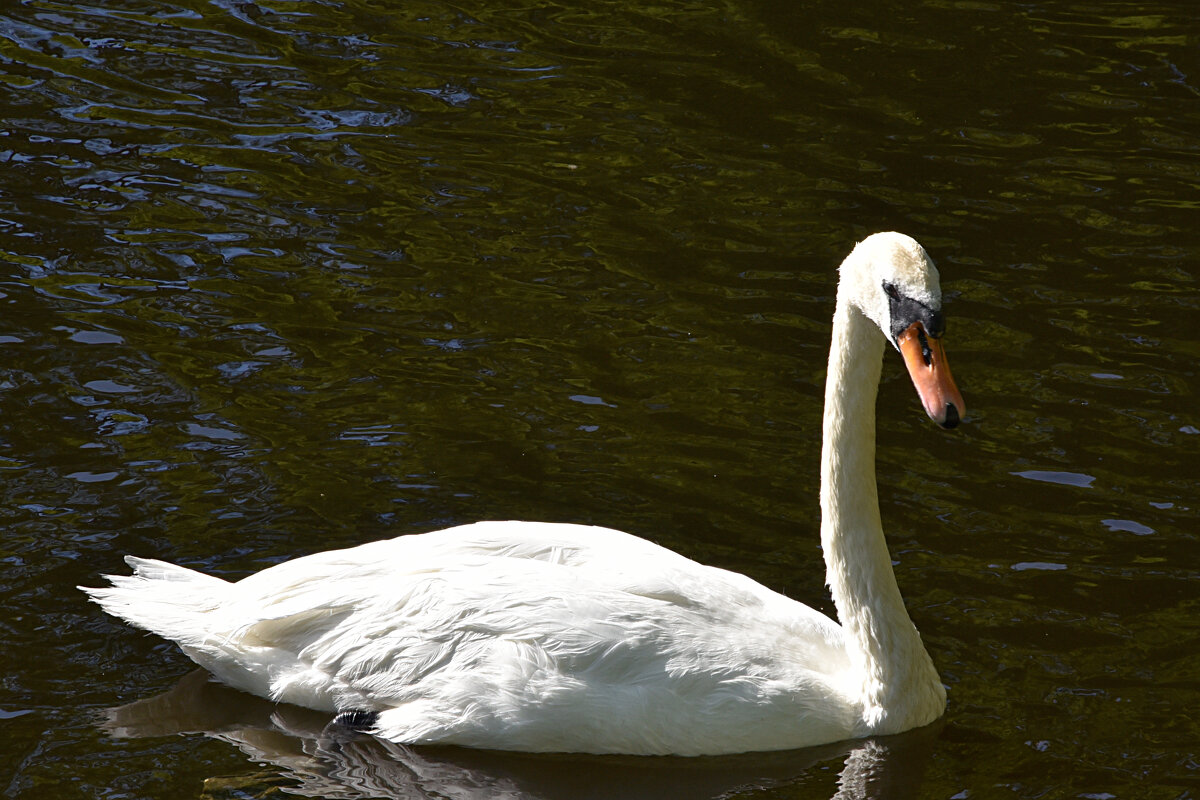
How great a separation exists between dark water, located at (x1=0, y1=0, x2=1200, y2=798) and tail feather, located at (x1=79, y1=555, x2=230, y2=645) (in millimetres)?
277

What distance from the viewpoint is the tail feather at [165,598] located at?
269 inches

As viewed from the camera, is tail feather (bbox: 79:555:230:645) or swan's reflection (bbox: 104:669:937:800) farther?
tail feather (bbox: 79:555:230:645)

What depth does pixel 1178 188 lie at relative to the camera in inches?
458

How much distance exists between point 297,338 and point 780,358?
2727 mm

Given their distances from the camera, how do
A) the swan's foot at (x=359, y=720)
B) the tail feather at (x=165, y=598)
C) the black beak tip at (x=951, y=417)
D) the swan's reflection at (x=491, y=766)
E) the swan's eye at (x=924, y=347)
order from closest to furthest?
the black beak tip at (x=951, y=417)
the swan's eye at (x=924, y=347)
the swan's reflection at (x=491, y=766)
the swan's foot at (x=359, y=720)
the tail feather at (x=165, y=598)

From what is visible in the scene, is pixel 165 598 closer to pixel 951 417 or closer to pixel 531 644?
pixel 531 644

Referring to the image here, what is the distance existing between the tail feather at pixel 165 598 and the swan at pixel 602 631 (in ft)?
0.03

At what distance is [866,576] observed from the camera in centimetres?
670

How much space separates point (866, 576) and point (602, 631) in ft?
3.60

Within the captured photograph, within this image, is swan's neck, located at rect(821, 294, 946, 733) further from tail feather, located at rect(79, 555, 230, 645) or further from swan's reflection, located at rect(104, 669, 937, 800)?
tail feather, located at rect(79, 555, 230, 645)

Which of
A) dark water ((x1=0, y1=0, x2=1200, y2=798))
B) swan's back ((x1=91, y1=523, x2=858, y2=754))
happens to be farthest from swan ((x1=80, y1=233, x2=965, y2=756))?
dark water ((x1=0, y1=0, x2=1200, y2=798))

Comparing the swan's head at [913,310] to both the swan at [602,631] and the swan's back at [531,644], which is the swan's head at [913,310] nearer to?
the swan at [602,631]

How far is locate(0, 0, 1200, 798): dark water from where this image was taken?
6.87 m

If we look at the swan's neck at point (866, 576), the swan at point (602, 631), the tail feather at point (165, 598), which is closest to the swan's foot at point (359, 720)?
the swan at point (602, 631)
